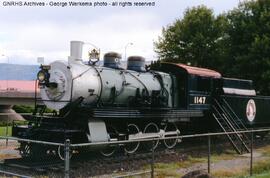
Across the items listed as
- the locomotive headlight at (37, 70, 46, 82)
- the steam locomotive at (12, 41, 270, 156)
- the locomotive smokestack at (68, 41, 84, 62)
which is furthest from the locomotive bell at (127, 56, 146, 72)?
the locomotive headlight at (37, 70, 46, 82)

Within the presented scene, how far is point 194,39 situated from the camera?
48.9 metres

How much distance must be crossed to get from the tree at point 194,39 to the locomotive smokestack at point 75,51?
31.9 m

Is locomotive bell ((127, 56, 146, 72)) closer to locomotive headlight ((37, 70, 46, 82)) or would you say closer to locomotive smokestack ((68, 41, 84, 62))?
locomotive smokestack ((68, 41, 84, 62))

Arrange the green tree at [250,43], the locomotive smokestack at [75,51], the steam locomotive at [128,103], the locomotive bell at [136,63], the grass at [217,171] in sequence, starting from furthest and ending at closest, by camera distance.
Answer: the green tree at [250,43] < the locomotive bell at [136,63] < the locomotive smokestack at [75,51] < the steam locomotive at [128,103] < the grass at [217,171]

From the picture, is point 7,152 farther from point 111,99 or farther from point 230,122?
point 230,122

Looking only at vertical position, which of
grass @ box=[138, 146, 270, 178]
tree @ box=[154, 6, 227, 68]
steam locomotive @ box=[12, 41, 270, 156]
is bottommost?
grass @ box=[138, 146, 270, 178]

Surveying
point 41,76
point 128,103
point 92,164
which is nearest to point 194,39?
point 128,103

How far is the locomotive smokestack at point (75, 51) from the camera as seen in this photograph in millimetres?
15649

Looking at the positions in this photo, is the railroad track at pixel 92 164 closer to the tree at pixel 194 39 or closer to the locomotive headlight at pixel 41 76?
the locomotive headlight at pixel 41 76

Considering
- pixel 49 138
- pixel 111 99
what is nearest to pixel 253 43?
pixel 111 99

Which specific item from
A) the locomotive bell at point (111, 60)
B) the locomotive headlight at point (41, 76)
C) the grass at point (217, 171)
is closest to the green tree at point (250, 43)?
the locomotive bell at point (111, 60)

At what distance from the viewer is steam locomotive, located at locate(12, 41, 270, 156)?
48.3 feet

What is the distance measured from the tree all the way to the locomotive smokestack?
31.9 metres

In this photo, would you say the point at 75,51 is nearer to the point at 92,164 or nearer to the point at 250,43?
the point at 92,164
